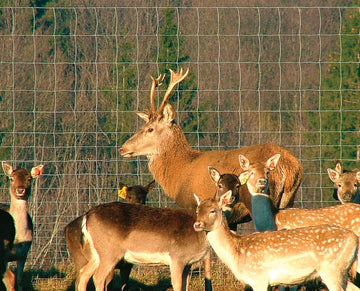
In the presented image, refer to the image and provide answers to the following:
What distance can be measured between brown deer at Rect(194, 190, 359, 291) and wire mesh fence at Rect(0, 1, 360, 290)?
2.99m

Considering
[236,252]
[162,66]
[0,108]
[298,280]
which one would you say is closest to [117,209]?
[236,252]

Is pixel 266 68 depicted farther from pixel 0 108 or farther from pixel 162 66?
pixel 0 108

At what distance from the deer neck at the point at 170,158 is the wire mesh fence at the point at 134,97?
238mm

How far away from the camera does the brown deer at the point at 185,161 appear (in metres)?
8.83

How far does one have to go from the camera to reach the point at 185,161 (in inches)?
387

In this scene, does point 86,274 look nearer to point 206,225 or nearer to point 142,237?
point 142,237

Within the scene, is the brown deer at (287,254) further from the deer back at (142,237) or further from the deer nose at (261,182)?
the deer nose at (261,182)

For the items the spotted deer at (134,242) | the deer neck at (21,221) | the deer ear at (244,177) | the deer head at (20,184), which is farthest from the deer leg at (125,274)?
the deer ear at (244,177)

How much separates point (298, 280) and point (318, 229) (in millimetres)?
517

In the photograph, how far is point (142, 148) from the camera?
9.97 metres

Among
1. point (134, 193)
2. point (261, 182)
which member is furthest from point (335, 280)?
point (134, 193)

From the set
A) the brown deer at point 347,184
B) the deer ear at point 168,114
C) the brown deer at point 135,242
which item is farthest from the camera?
the deer ear at point 168,114

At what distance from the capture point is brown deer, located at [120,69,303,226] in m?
8.83

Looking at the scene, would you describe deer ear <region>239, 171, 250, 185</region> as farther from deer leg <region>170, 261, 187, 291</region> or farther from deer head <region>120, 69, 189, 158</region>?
deer head <region>120, 69, 189, 158</region>
